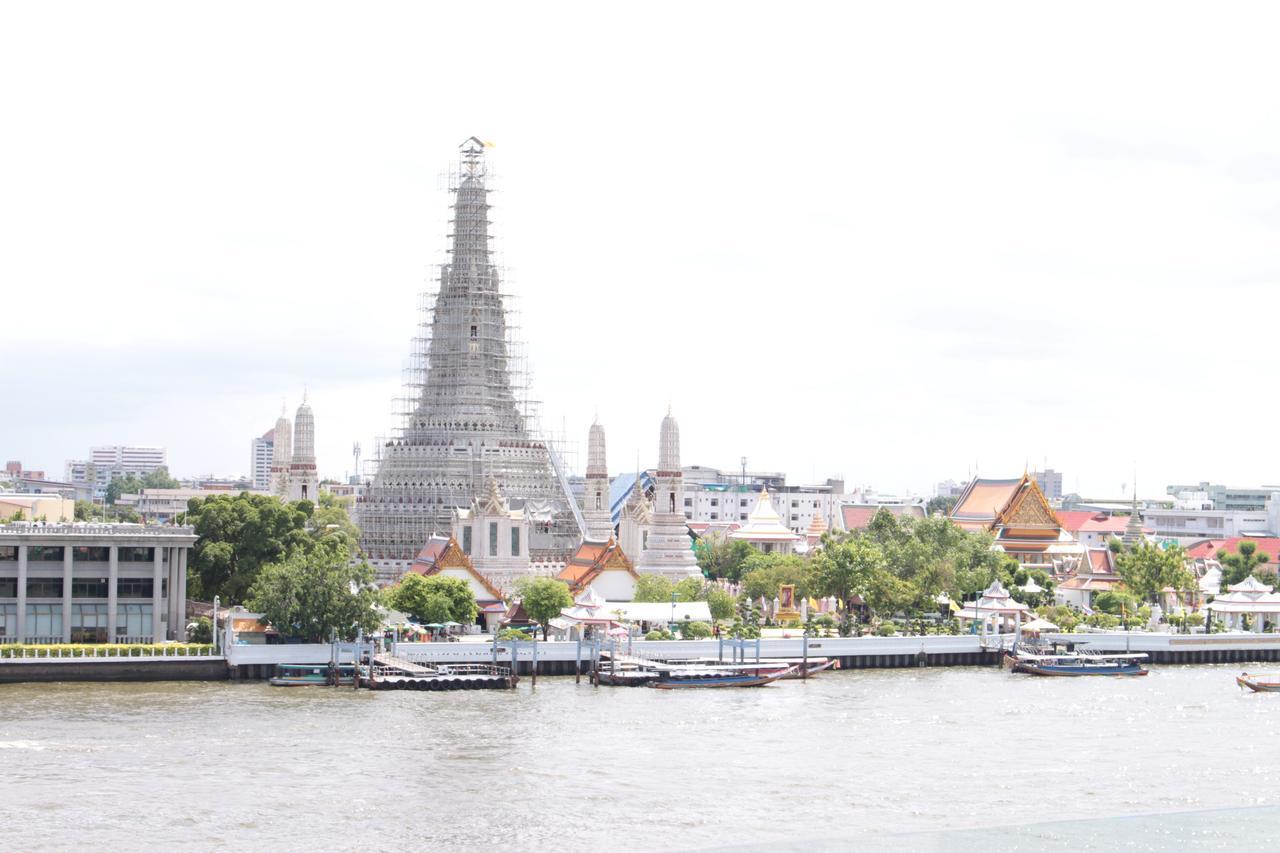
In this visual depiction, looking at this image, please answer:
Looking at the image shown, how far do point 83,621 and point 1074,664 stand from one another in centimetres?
4013

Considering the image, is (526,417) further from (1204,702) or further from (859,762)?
(859,762)

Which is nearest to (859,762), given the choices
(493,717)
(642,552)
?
(493,717)

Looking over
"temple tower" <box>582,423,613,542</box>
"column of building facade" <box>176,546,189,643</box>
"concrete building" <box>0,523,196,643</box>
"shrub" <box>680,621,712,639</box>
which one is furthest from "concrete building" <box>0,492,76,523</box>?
"shrub" <box>680,621,712,639</box>

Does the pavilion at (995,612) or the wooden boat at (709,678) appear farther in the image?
the pavilion at (995,612)

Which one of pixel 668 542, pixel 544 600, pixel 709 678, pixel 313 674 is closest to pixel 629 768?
pixel 709 678

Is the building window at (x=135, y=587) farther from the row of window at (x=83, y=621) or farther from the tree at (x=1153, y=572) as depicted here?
the tree at (x=1153, y=572)

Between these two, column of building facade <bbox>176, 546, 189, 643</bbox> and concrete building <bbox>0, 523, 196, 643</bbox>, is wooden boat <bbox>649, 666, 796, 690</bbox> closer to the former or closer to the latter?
column of building facade <bbox>176, 546, 189, 643</bbox>

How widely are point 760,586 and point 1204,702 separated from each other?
32.4 metres

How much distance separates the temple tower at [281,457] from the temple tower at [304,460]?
6.42 feet

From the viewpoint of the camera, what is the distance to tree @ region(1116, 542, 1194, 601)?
102062mm

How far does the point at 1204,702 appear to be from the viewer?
70812mm

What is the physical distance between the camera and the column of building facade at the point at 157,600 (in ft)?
254

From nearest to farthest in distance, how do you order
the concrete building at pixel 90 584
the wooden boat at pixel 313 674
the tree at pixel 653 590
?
the wooden boat at pixel 313 674
the concrete building at pixel 90 584
the tree at pixel 653 590

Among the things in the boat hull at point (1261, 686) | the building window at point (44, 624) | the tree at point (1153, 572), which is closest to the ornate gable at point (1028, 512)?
the tree at point (1153, 572)
